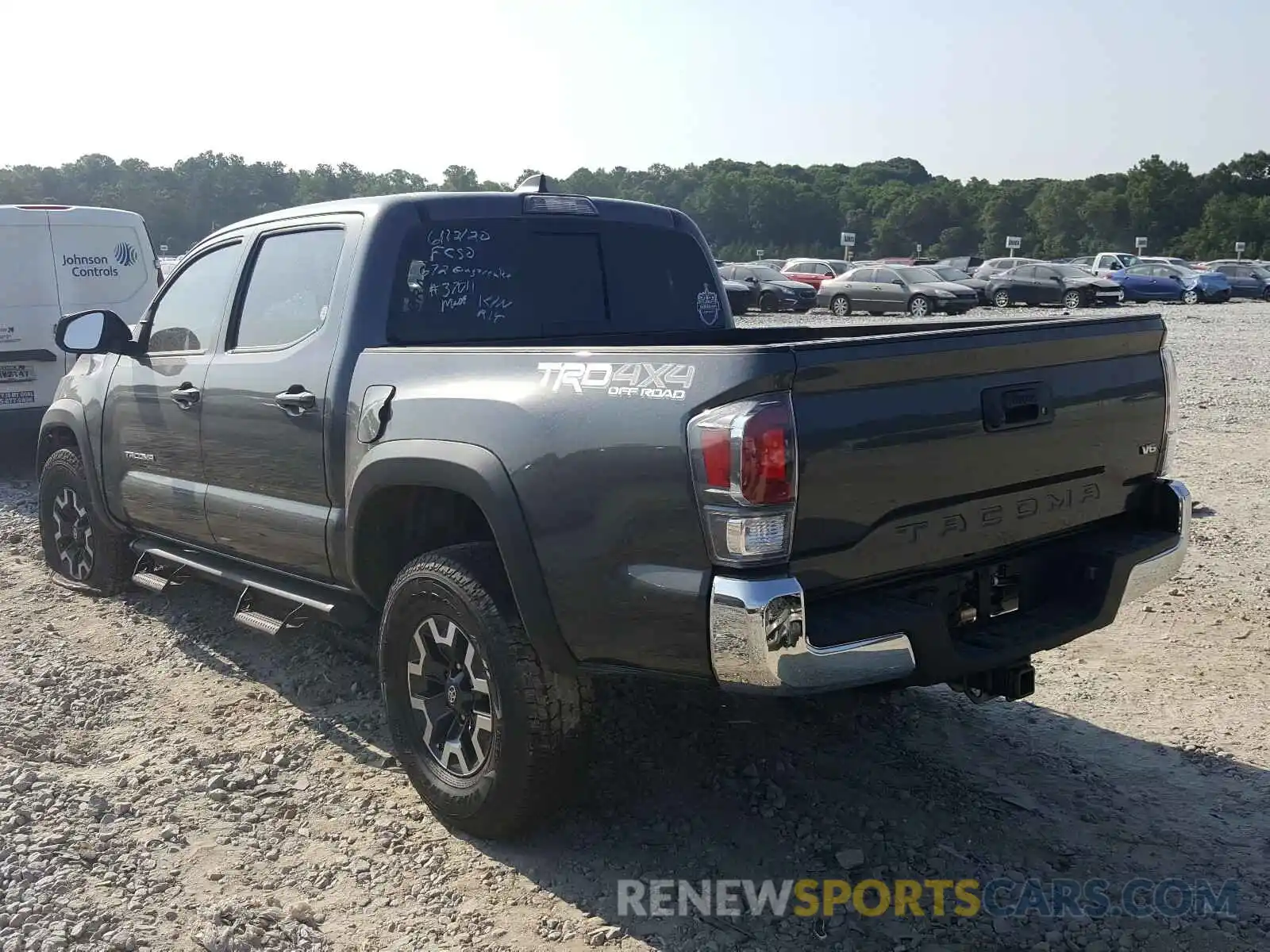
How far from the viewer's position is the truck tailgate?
2898mm

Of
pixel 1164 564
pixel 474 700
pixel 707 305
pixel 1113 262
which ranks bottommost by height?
pixel 474 700

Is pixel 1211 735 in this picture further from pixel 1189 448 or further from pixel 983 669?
pixel 1189 448

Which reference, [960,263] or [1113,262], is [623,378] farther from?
[960,263]

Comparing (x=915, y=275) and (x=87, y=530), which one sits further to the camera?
(x=915, y=275)

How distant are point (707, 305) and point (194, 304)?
2.35 m

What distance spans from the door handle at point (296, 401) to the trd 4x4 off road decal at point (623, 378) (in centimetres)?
121

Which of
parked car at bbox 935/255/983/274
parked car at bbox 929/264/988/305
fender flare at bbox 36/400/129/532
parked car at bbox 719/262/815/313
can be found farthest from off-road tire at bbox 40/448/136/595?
parked car at bbox 935/255/983/274

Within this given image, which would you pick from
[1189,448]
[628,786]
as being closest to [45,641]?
[628,786]

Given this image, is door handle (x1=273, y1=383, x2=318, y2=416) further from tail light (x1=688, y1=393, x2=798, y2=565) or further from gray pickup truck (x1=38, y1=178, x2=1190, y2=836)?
tail light (x1=688, y1=393, x2=798, y2=565)

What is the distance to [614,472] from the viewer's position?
9.96ft

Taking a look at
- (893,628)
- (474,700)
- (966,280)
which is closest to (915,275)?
(966,280)

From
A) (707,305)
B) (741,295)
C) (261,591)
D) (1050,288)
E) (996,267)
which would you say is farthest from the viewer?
(996,267)

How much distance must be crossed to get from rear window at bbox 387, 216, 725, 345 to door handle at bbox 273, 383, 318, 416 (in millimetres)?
389

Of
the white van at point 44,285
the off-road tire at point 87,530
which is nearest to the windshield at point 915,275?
the white van at point 44,285
